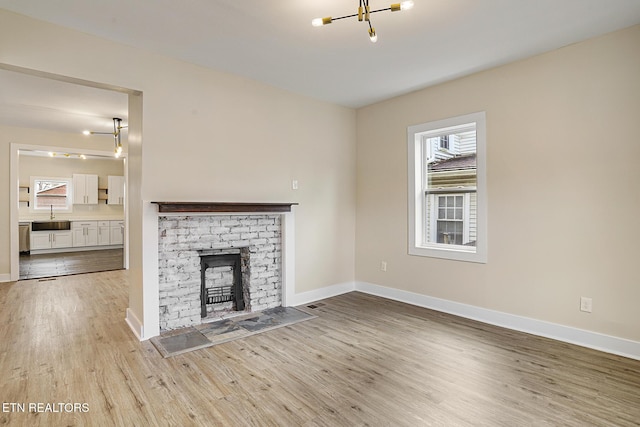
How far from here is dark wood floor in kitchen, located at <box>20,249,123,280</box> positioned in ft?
20.9

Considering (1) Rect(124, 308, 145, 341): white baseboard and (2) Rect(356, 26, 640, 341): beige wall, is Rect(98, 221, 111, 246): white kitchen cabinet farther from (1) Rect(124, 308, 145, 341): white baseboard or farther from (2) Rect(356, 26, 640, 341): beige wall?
(2) Rect(356, 26, 640, 341): beige wall

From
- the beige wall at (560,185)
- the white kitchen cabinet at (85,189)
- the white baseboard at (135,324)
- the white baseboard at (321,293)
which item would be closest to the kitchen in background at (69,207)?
the white kitchen cabinet at (85,189)

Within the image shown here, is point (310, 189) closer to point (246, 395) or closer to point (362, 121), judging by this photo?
point (362, 121)

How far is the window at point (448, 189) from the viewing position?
3.74 metres

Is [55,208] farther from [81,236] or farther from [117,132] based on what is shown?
[117,132]

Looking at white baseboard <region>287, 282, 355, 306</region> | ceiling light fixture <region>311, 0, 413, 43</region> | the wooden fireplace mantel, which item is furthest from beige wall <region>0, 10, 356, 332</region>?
ceiling light fixture <region>311, 0, 413, 43</region>

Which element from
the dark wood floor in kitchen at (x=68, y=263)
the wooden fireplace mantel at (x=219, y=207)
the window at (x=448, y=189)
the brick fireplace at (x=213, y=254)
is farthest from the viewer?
the dark wood floor in kitchen at (x=68, y=263)

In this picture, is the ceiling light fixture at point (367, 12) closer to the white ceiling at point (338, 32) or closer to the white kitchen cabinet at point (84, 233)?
the white ceiling at point (338, 32)

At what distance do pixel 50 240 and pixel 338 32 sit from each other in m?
9.65

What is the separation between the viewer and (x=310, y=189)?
15.1 ft

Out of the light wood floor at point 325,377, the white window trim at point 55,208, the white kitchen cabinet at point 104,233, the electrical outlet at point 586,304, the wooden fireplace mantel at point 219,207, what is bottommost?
the light wood floor at point 325,377

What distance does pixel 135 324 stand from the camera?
341 centimetres

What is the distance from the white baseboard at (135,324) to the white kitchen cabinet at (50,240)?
704cm

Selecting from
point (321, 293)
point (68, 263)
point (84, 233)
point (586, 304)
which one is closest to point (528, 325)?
point (586, 304)
